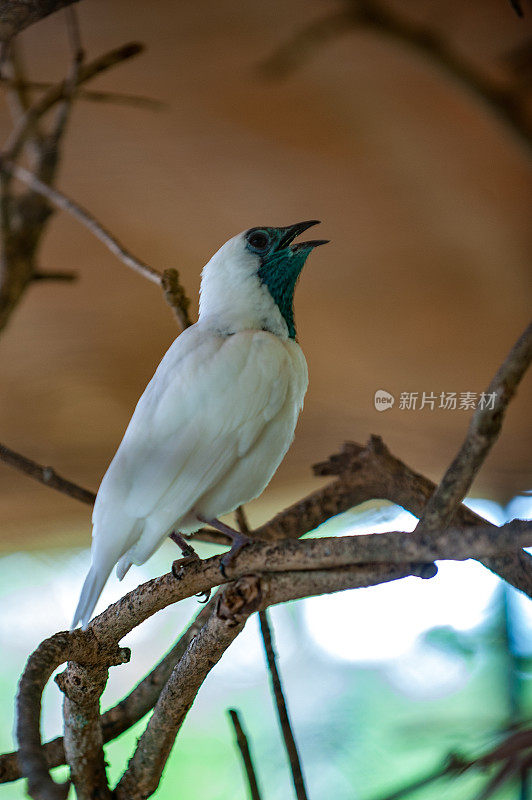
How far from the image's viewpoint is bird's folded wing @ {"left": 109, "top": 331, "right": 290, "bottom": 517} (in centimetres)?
116

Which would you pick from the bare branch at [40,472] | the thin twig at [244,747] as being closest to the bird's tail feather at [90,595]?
the bare branch at [40,472]

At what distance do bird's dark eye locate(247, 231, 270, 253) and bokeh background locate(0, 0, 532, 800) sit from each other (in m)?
0.79

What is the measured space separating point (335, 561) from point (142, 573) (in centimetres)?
179

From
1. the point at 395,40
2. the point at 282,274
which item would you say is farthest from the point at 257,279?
the point at 395,40

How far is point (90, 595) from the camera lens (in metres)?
1.11

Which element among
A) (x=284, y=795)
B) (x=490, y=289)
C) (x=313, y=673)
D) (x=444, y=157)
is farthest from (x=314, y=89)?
(x=284, y=795)

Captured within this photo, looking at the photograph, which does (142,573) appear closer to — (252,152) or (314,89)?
(252,152)

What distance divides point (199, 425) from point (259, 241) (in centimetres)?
45

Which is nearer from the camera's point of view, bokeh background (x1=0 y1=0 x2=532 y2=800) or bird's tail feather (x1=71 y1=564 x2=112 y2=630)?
bird's tail feather (x1=71 y1=564 x2=112 y2=630)

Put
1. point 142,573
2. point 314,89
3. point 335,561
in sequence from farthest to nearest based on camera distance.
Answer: point 142,573
point 314,89
point 335,561

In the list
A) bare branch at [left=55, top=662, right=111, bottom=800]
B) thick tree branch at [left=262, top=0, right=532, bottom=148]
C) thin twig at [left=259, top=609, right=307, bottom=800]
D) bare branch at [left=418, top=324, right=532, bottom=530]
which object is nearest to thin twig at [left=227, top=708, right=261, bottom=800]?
thin twig at [left=259, top=609, right=307, bottom=800]

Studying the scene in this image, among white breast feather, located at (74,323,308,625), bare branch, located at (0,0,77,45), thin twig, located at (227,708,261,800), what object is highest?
bare branch, located at (0,0,77,45)

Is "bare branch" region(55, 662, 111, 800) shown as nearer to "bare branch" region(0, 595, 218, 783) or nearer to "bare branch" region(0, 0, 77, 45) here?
"bare branch" region(0, 595, 218, 783)

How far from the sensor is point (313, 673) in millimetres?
2727
